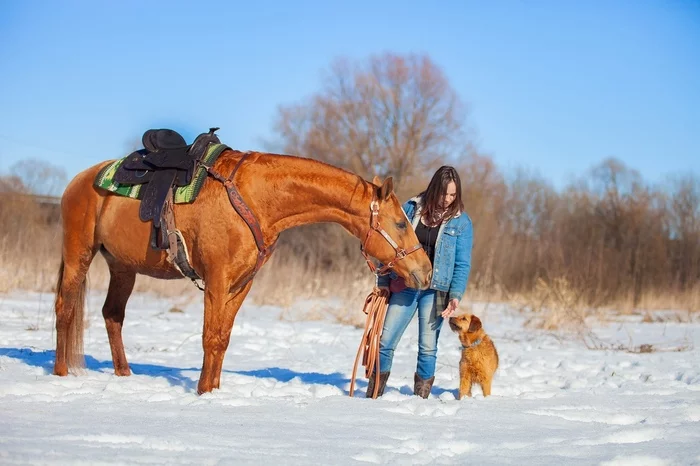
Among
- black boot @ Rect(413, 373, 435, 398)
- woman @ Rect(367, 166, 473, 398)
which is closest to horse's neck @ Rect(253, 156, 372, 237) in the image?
woman @ Rect(367, 166, 473, 398)

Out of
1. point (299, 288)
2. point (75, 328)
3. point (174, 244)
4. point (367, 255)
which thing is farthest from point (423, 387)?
point (299, 288)

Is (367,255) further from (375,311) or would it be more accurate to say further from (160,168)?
(160,168)

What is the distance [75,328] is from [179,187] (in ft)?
5.41

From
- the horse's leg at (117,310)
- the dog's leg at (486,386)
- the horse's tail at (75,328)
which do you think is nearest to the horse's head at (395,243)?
the dog's leg at (486,386)

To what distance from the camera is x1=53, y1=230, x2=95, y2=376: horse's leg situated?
20.0ft

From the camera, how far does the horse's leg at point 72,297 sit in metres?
6.10

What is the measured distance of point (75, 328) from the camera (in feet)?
20.3

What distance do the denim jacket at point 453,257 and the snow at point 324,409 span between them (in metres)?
0.88

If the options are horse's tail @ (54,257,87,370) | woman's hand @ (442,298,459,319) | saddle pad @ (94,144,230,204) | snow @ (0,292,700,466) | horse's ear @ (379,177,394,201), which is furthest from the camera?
horse's tail @ (54,257,87,370)

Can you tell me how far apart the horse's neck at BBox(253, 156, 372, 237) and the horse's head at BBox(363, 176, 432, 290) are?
97 millimetres

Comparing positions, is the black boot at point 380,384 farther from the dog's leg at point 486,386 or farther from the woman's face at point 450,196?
the woman's face at point 450,196

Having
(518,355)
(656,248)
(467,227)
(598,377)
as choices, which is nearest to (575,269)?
(656,248)

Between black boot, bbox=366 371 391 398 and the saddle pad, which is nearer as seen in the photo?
the saddle pad

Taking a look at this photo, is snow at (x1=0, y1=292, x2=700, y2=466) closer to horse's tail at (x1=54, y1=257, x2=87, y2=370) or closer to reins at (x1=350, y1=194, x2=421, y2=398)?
horse's tail at (x1=54, y1=257, x2=87, y2=370)
